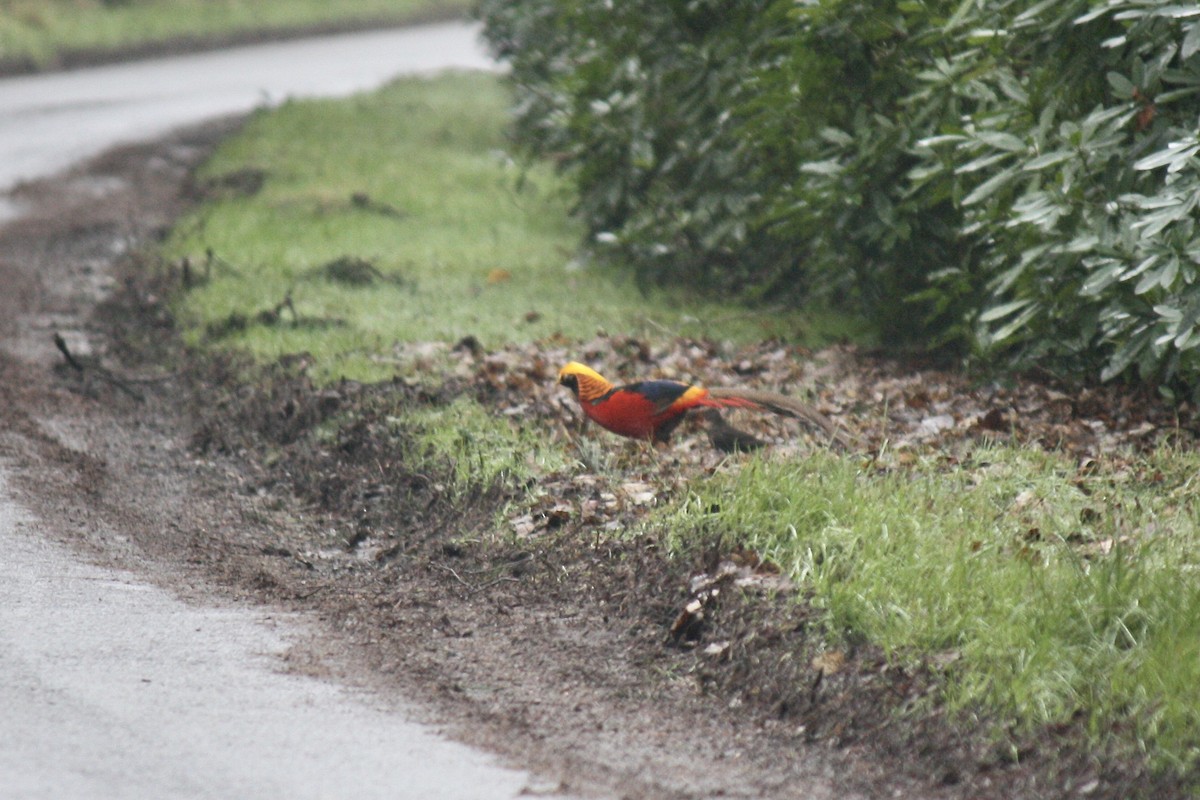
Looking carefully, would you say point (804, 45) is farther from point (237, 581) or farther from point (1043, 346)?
point (237, 581)

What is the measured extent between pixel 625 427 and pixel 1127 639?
8.97 feet

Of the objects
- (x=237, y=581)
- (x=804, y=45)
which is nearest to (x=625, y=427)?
(x=237, y=581)

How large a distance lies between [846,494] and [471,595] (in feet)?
5.03

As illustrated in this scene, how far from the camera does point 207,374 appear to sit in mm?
8531

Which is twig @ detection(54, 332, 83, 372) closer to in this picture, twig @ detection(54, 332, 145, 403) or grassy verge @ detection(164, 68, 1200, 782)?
twig @ detection(54, 332, 145, 403)

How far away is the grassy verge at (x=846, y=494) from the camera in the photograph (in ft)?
14.1

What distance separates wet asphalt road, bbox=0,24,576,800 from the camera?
3.84m

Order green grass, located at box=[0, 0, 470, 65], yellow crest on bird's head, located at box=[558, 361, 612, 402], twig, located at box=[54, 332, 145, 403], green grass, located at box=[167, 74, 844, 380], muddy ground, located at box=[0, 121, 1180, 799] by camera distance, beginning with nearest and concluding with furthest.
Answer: muddy ground, located at box=[0, 121, 1180, 799]
yellow crest on bird's head, located at box=[558, 361, 612, 402]
twig, located at box=[54, 332, 145, 403]
green grass, located at box=[167, 74, 844, 380]
green grass, located at box=[0, 0, 470, 65]

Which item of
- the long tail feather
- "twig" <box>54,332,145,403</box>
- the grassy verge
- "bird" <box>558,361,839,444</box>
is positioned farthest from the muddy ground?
the long tail feather

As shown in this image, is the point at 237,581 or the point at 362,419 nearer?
the point at 237,581

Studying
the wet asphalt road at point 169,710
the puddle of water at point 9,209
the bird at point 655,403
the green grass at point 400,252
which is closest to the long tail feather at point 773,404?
the bird at point 655,403

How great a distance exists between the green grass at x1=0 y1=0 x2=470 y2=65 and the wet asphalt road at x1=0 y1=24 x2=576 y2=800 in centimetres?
2325

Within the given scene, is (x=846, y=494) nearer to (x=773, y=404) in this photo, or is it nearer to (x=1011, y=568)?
(x=1011, y=568)

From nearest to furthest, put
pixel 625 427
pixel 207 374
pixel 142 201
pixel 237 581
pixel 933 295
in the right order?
pixel 237 581 → pixel 625 427 → pixel 933 295 → pixel 207 374 → pixel 142 201
